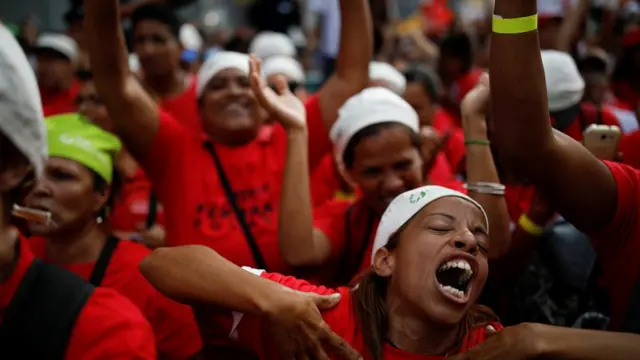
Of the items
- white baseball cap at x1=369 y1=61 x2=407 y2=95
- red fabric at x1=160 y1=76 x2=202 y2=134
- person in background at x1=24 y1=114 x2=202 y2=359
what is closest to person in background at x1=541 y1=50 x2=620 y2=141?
person in background at x1=24 y1=114 x2=202 y2=359

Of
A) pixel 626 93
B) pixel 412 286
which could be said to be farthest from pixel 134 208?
pixel 626 93

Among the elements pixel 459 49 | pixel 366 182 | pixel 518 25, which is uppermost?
pixel 518 25

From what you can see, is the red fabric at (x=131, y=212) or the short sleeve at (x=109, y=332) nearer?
the short sleeve at (x=109, y=332)

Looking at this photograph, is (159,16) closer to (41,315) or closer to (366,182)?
(366,182)

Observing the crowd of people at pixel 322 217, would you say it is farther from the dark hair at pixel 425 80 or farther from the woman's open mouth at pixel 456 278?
the dark hair at pixel 425 80

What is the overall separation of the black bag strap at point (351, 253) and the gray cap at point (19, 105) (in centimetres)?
181

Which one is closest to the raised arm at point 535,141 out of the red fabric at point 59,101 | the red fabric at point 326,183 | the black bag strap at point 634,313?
the black bag strap at point 634,313

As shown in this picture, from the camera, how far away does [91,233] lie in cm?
346

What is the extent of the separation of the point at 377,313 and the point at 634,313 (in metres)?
0.74

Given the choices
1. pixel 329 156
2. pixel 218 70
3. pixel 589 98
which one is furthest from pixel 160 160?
pixel 589 98

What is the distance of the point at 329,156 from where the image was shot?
16.3 ft

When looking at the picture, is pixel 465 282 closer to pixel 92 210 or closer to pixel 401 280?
pixel 401 280

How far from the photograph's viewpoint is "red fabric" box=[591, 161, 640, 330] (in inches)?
94.3

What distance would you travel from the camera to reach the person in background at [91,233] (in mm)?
3164
